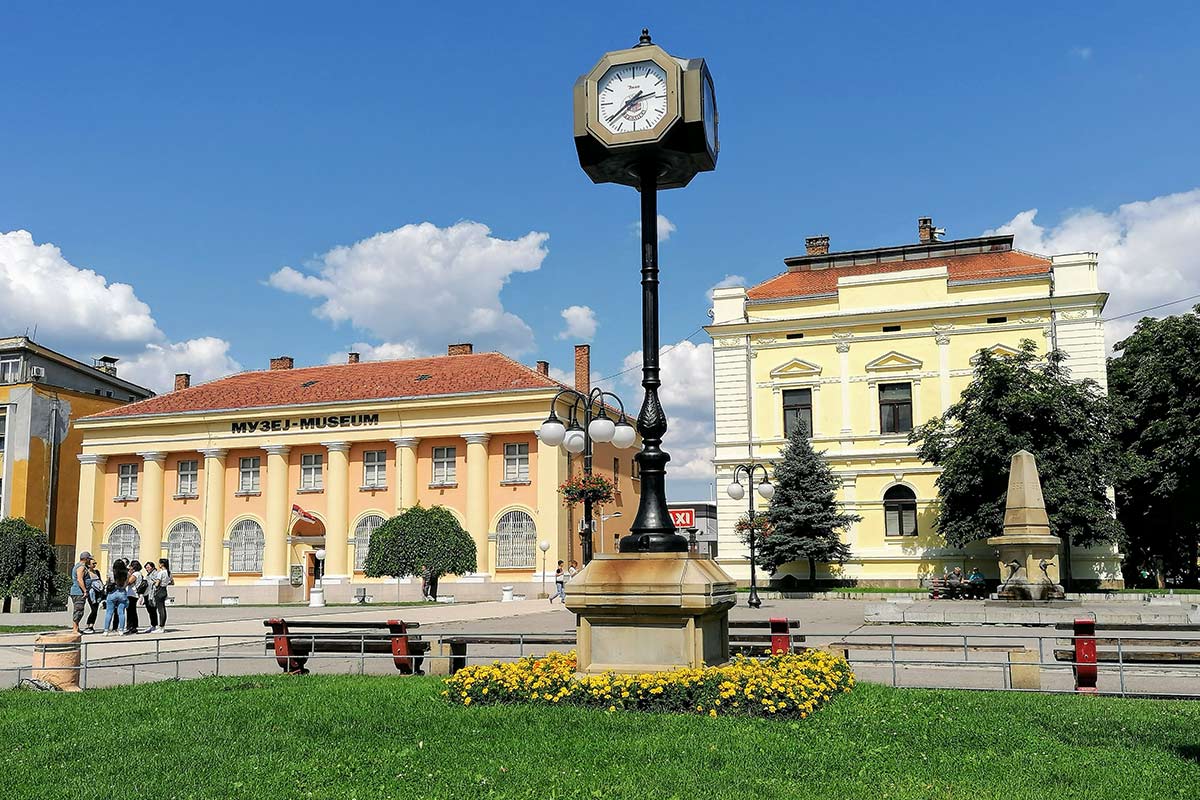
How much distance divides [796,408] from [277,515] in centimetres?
2743

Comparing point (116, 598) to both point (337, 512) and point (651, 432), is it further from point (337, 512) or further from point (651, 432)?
point (337, 512)

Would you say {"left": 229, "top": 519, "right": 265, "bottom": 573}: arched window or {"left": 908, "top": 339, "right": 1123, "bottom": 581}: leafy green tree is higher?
{"left": 908, "top": 339, "right": 1123, "bottom": 581}: leafy green tree

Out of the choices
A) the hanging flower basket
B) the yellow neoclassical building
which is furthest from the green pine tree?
the hanging flower basket

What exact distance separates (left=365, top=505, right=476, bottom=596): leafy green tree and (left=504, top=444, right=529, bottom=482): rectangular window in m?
5.63

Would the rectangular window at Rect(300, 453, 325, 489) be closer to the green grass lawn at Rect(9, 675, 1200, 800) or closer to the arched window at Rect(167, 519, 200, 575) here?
the arched window at Rect(167, 519, 200, 575)

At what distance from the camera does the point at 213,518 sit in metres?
54.9

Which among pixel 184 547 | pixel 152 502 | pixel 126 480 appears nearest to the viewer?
pixel 184 547

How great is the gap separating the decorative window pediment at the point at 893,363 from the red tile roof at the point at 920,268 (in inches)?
146

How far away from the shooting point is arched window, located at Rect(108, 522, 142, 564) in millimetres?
56500

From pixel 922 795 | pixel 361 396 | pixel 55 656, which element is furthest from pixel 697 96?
pixel 361 396

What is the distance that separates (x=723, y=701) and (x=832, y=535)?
111ft

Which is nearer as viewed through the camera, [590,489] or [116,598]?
[590,489]

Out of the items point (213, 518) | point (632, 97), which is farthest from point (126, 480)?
point (632, 97)

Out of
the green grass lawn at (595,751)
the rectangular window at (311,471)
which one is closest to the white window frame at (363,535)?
the rectangular window at (311,471)
